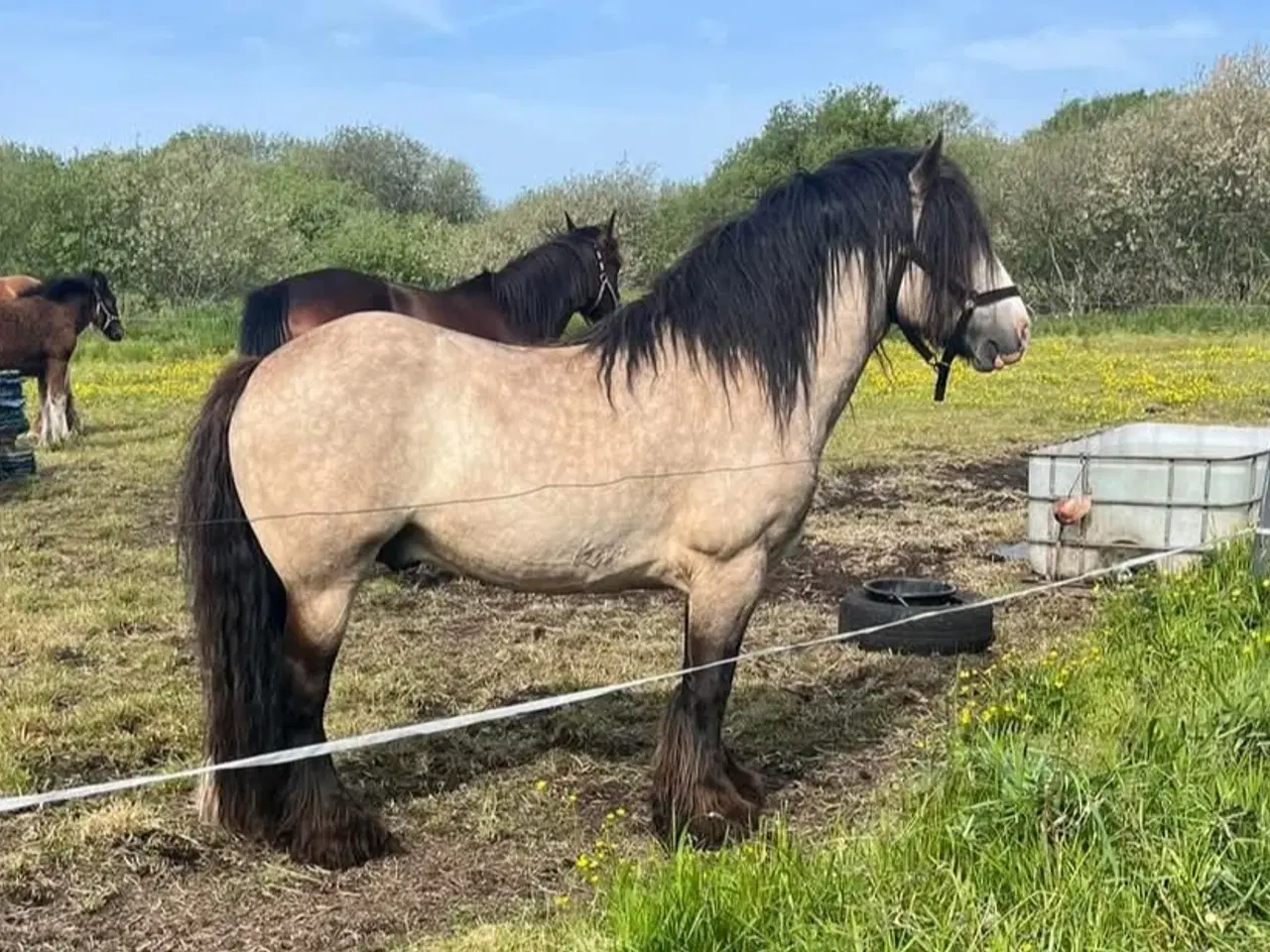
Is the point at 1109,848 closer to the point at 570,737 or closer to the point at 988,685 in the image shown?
the point at 988,685

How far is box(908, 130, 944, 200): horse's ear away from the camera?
4.04 meters

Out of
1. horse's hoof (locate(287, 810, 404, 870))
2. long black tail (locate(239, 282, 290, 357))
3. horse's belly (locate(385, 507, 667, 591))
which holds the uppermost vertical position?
long black tail (locate(239, 282, 290, 357))

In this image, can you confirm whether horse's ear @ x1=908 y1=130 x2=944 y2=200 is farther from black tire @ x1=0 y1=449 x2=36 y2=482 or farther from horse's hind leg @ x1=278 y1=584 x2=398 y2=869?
black tire @ x1=0 y1=449 x2=36 y2=482

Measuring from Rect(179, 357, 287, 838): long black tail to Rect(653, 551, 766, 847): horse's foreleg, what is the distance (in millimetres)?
1273

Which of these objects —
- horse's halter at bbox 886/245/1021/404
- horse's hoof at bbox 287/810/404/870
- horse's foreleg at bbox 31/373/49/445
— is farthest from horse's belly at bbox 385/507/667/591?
horse's foreleg at bbox 31/373/49/445

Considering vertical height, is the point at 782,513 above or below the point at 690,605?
above

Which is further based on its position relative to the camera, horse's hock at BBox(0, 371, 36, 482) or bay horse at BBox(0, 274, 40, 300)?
bay horse at BBox(0, 274, 40, 300)

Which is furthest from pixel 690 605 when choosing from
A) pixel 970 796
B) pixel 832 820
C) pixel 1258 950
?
pixel 1258 950

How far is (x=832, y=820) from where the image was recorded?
4.03 meters

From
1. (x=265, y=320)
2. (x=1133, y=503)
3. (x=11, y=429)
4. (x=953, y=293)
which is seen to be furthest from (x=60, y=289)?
(x=953, y=293)

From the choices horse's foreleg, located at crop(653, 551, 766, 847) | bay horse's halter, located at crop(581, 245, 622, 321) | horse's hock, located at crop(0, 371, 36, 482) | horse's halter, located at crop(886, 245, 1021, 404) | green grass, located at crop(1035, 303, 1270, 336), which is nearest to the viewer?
horse's foreleg, located at crop(653, 551, 766, 847)

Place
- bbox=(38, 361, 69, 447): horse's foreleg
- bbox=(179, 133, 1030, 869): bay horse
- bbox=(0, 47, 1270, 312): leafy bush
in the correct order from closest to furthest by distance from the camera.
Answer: bbox=(179, 133, 1030, 869): bay horse < bbox=(38, 361, 69, 447): horse's foreleg < bbox=(0, 47, 1270, 312): leafy bush

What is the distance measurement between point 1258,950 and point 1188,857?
0.28m

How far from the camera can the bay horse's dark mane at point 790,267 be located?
3.98 m
